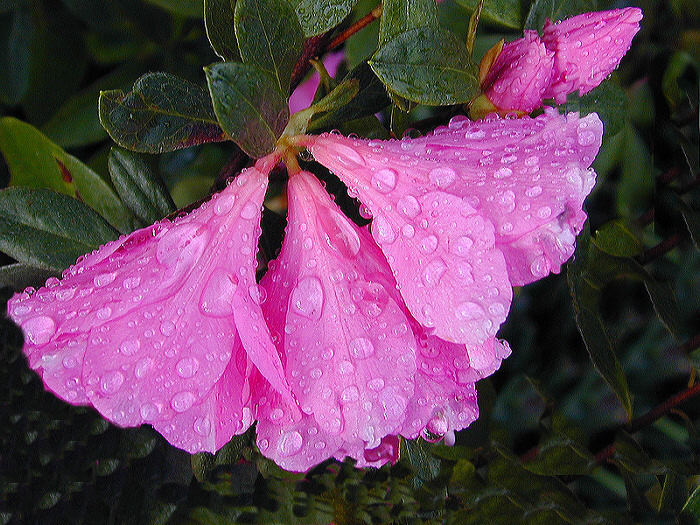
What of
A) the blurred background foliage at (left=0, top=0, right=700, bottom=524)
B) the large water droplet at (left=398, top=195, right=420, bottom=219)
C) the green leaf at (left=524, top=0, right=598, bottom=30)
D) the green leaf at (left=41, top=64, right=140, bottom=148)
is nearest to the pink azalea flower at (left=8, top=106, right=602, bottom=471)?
the large water droplet at (left=398, top=195, right=420, bottom=219)

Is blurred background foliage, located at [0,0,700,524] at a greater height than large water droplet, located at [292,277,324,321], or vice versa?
large water droplet, located at [292,277,324,321]

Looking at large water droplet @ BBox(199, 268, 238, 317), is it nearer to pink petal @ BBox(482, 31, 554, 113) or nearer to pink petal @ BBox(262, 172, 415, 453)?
pink petal @ BBox(262, 172, 415, 453)

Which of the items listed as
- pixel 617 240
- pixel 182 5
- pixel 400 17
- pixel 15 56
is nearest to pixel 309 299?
pixel 400 17

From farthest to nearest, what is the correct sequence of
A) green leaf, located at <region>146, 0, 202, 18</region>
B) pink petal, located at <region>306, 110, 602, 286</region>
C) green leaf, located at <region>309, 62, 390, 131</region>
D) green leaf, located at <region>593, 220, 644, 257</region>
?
green leaf, located at <region>146, 0, 202, 18</region>, green leaf, located at <region>593, 220, 644, 257</region>, green leaf, located at <region>309, 62, 390, 131</region>, pink petal, located at <region>306, 110, 602, 286</region>

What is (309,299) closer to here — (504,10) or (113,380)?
(113,380)

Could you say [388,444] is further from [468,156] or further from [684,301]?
[684,301]

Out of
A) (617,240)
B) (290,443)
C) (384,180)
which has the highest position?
(384,180)
